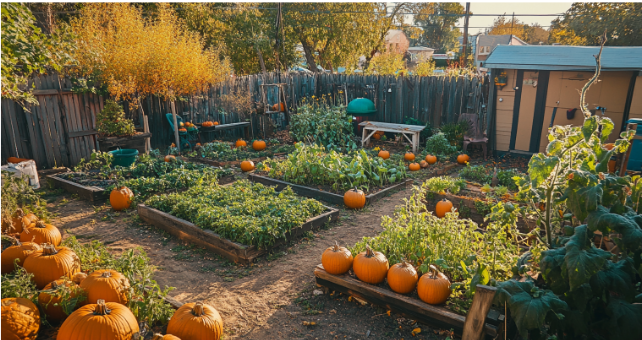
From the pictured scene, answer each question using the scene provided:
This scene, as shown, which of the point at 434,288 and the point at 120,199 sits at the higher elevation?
the point at 434,288

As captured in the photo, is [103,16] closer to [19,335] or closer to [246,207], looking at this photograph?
[246,207]

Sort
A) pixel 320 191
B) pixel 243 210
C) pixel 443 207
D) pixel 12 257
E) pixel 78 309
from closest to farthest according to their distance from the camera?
pixel 78 309, pixel 12 257, pixel 243 210, pixel 443 207, pixel 320 191

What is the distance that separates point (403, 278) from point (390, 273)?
0.14 m

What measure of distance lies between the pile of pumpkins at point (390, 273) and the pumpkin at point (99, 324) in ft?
6.45

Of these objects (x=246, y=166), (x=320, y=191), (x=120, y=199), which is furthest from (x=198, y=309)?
(x=246, y=166)

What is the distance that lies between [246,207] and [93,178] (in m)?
4.17

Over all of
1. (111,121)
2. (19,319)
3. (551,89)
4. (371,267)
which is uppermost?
(551,89)

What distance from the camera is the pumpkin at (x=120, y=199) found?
6.59 metres

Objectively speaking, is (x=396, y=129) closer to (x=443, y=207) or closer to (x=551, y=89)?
(x=551, y=89)

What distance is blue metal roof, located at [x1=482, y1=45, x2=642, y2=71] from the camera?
8.73 m

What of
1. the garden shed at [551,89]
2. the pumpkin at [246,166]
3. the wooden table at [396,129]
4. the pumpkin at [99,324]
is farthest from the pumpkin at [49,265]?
the garden shed at [551,89]

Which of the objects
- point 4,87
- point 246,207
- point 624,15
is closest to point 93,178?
point 4,87

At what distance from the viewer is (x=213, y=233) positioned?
16.9ft

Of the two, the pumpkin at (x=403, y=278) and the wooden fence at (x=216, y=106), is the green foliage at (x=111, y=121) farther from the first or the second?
the pumpkin at (x=403, y=278)
